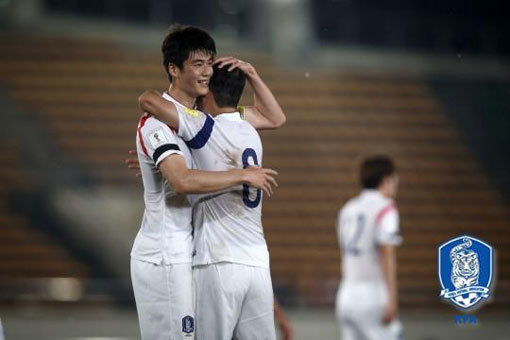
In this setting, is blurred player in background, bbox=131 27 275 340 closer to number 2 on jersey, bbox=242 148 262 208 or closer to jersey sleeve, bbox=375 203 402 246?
number 2 on jersey, bbox=242 148 262 208

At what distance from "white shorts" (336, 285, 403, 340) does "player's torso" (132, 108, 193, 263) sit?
1.93 metres

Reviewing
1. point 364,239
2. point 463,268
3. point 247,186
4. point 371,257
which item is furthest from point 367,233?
point 247,186

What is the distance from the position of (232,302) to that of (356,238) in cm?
190

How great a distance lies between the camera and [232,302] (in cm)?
418

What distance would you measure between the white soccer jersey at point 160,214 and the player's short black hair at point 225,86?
0.60 ft

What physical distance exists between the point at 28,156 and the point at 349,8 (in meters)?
4.99

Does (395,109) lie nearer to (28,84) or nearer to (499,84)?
(499,84)

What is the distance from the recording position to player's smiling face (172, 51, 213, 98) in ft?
13.8

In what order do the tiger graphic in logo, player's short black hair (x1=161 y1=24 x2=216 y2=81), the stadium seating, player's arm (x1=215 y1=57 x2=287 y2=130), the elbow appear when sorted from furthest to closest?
the stadium seating < the tiger graphic in logo < player's arm (x1=215 y1=57 x2=287 y2=130) < player's short black hair (x1=161 y1=24 x2=216 y2=81) < the elbow

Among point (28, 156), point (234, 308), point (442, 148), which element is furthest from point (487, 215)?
point (234, 308)

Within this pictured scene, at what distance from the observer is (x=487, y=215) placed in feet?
48.4

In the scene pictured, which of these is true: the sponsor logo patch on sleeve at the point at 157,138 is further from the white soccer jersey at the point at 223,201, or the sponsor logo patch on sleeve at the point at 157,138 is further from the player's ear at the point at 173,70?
the player's ear at the point at 173,70

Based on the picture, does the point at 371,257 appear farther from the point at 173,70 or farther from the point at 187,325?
the point at 173,70

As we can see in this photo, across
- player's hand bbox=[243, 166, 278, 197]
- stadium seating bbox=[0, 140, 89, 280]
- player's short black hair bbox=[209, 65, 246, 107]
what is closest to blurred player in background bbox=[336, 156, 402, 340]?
player's short black hair bbox=[209, 65, 246, 107]
